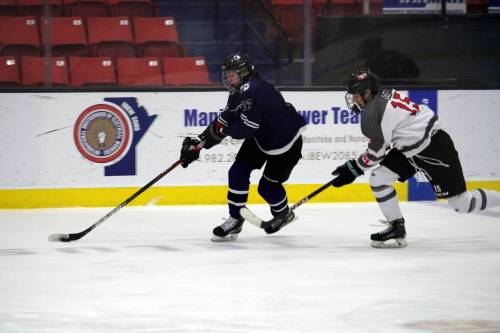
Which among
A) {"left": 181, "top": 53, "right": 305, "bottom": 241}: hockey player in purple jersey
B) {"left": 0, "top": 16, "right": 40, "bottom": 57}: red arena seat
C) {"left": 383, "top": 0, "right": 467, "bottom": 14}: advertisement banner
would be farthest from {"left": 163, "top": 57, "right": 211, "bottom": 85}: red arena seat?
{"left": 181, "top": 53, "right": 305, "bottom": 241}: hockey player in purple jersey

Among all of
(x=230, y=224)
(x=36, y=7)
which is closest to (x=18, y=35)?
(x=36, y=7)

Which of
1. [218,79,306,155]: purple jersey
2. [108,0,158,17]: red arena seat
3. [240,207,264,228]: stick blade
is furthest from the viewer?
[108,0,158,17]: red arena seat

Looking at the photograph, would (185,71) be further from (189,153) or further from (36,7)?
(189,153)

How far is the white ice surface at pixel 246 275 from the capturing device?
3549 mm

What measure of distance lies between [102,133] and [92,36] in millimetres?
881

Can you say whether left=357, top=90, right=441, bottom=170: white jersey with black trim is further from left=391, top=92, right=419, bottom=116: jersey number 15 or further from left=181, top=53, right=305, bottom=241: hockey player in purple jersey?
left=181, top=53, right=305, bottom=241: hockey player in purple jersey

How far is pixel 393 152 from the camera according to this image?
523cm

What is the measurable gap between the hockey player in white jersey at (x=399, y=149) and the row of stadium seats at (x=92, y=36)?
255 centimetres

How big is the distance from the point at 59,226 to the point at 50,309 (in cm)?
246

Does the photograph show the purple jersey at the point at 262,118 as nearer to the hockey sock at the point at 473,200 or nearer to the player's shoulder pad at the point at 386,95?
the player's shoulder pad at the point at 386,95

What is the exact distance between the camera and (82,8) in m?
7.41

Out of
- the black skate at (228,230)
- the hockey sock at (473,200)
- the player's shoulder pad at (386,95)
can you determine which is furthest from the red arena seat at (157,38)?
the hockey sock at (473,200)

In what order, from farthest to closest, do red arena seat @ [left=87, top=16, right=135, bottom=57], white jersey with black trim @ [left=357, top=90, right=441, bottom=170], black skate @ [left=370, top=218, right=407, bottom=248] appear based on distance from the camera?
red arena seat @ [left=87, top=16, right=135, bottom=57], black skate @ [left=370, top=218, right=407, bottom=248], white jersey with black trim @ [left=357, top=90, right=441, bottom=170]

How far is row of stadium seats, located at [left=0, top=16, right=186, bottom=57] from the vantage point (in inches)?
277
